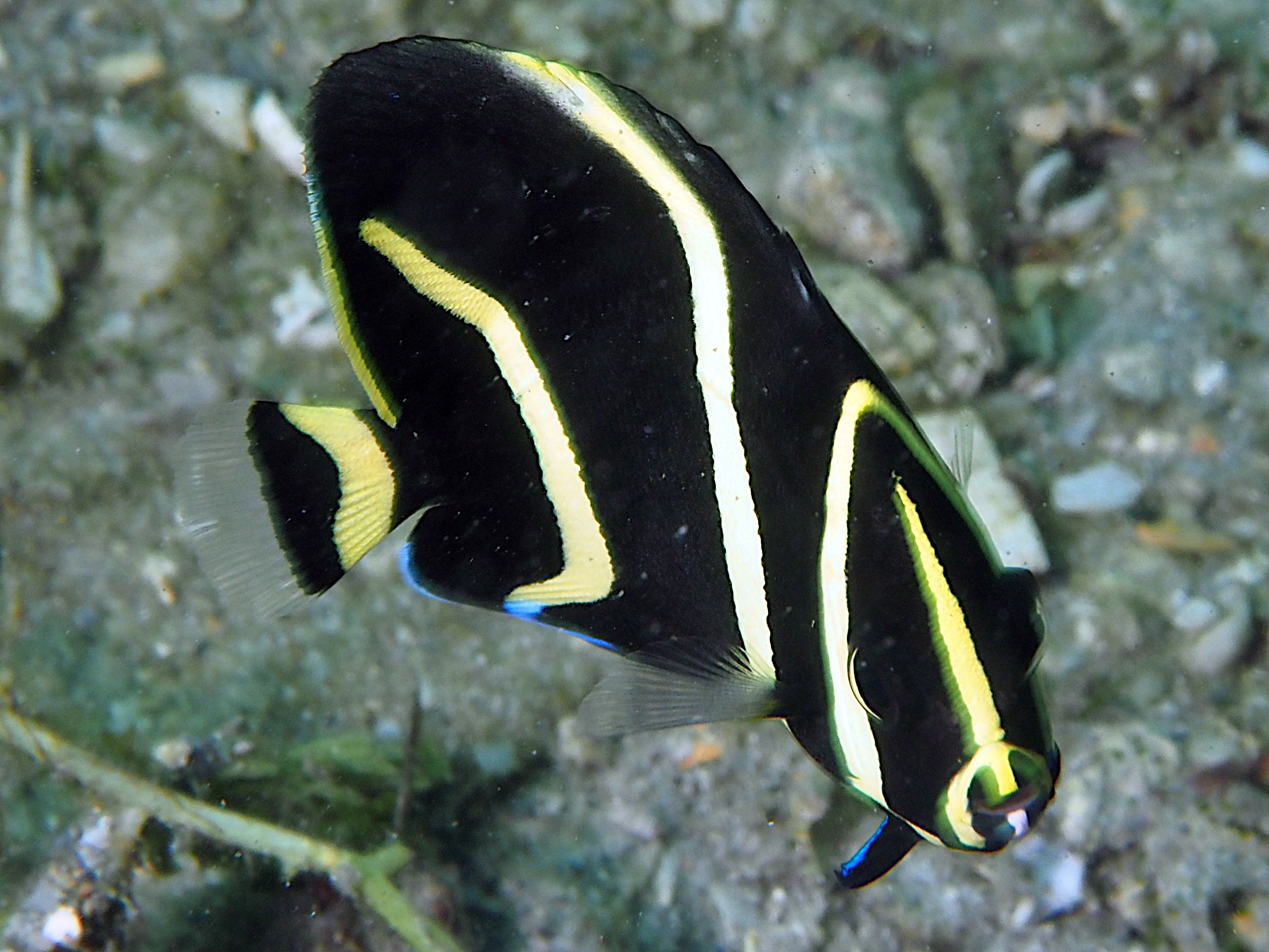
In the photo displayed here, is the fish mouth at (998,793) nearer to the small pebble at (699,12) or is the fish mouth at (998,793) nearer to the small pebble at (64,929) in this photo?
the small pebble at (64,929)

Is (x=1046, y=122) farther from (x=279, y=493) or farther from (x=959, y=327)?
(x=279, y=493)

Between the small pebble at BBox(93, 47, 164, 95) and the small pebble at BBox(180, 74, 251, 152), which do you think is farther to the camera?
the small pebble at BBox(93, 47, 164, 95)

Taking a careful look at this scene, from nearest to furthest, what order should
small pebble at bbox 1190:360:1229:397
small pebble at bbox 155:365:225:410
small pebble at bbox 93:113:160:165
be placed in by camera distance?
small pebble at bbox 1190:360:1229:397
small pebble at bbox 155:365:225:410
small pebble at bbox 93:113:160:165

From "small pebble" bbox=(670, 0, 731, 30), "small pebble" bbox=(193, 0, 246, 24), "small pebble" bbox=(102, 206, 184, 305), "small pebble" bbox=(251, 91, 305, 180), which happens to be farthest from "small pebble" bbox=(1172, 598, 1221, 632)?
"small pebble" bbox=(193, 0, 246, 24)

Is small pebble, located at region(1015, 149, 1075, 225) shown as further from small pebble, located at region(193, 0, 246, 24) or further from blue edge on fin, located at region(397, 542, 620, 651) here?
small pebble, located at region(193, 0, 246, 24)

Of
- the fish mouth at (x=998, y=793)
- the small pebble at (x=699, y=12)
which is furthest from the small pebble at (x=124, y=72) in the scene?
the fish mouth at (x=998, y=793)

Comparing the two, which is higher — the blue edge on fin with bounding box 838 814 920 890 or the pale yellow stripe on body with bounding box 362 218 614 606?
the pale yellow stripe on body with bounding box 362 218 614 606
